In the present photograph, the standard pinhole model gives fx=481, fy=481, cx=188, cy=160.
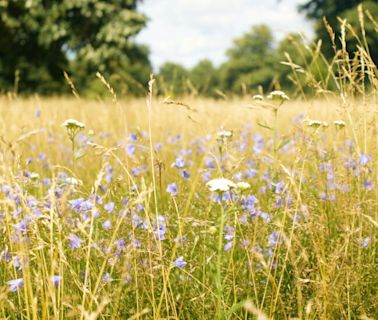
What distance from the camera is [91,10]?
12.5 metres

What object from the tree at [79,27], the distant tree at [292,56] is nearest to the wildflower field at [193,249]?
the distant tree at [292,56]

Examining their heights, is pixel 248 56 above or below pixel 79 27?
above

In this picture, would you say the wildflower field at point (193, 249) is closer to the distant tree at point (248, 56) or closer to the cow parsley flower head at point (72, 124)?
the cow parsley flower head at point (72, 124)

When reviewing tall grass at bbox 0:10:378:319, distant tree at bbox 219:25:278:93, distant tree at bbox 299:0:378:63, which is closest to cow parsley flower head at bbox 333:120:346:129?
tall grass at bbox 0:10:378:319

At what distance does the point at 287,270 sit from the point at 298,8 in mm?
22362

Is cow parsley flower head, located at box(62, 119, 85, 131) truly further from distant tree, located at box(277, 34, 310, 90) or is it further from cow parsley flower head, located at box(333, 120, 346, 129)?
cow parsley flower head, located at box(333, 120, 346, 129)

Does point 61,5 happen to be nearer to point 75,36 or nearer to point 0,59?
point 75,36

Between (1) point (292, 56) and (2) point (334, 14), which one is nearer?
(2) point (334, 14)

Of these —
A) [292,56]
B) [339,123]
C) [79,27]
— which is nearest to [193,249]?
[339,123]

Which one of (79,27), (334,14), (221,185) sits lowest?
(221,185)

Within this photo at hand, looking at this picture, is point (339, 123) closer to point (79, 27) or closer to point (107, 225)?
point (107, 225)

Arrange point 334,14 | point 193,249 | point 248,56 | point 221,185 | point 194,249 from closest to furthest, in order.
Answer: point 221,185
point 193,249
point 194,249
point 334,14
point 248,56

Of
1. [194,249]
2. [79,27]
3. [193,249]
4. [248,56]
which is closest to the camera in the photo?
[193,249]

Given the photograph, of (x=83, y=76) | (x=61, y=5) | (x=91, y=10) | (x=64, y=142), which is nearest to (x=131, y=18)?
(x=91, y=10)
